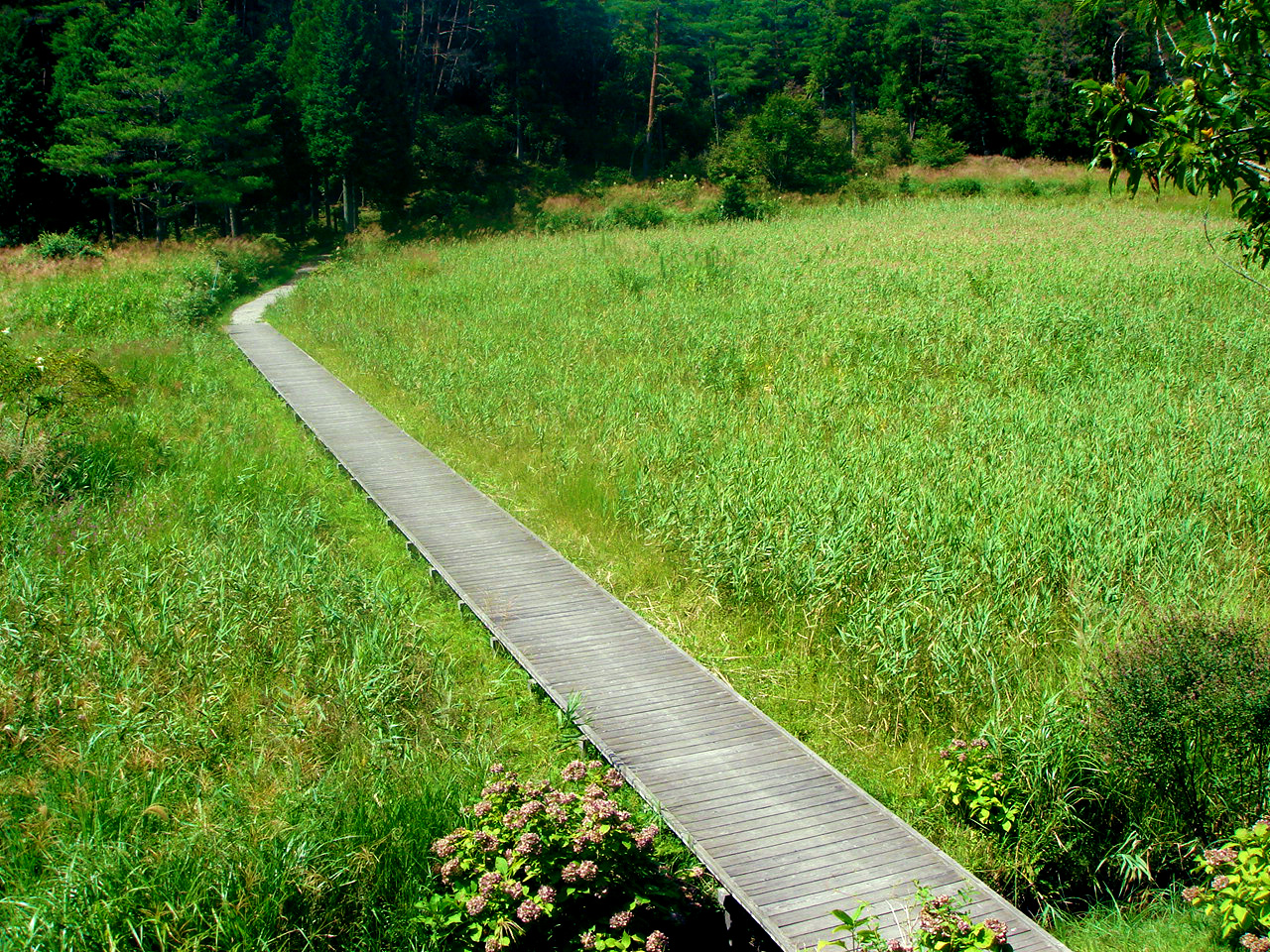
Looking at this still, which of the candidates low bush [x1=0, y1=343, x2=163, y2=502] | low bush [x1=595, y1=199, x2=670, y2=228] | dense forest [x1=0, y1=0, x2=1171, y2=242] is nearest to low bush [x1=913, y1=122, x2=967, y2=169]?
dense forest [x1=0, y1=0, x2=1171, y2=242]

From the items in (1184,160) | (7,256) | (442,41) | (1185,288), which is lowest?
(7,256)

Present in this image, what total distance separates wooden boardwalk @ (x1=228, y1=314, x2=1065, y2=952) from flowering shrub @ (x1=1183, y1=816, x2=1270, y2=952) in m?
0.58

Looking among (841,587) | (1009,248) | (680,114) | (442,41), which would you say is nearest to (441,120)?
(442,41)

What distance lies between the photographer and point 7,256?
24.3 m

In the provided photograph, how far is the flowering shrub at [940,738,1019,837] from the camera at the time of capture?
14.2ft

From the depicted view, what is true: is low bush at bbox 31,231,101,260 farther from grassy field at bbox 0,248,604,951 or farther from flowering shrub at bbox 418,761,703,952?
flowering shrub at bbox 418,761,703,952

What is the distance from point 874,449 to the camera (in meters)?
8.59

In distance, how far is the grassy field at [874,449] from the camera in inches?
217

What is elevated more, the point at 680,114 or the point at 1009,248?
the point at 680,114

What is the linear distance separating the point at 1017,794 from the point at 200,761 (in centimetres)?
388

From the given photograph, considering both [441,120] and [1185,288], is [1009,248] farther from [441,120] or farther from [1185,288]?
[441,120]

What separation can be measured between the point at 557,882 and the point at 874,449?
5.78 metres

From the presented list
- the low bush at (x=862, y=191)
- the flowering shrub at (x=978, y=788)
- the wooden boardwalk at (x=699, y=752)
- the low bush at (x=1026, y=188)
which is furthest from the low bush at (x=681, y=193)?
the flowering shrub at (x=978, y=788)

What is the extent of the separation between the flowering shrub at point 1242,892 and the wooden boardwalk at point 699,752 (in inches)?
22.7
